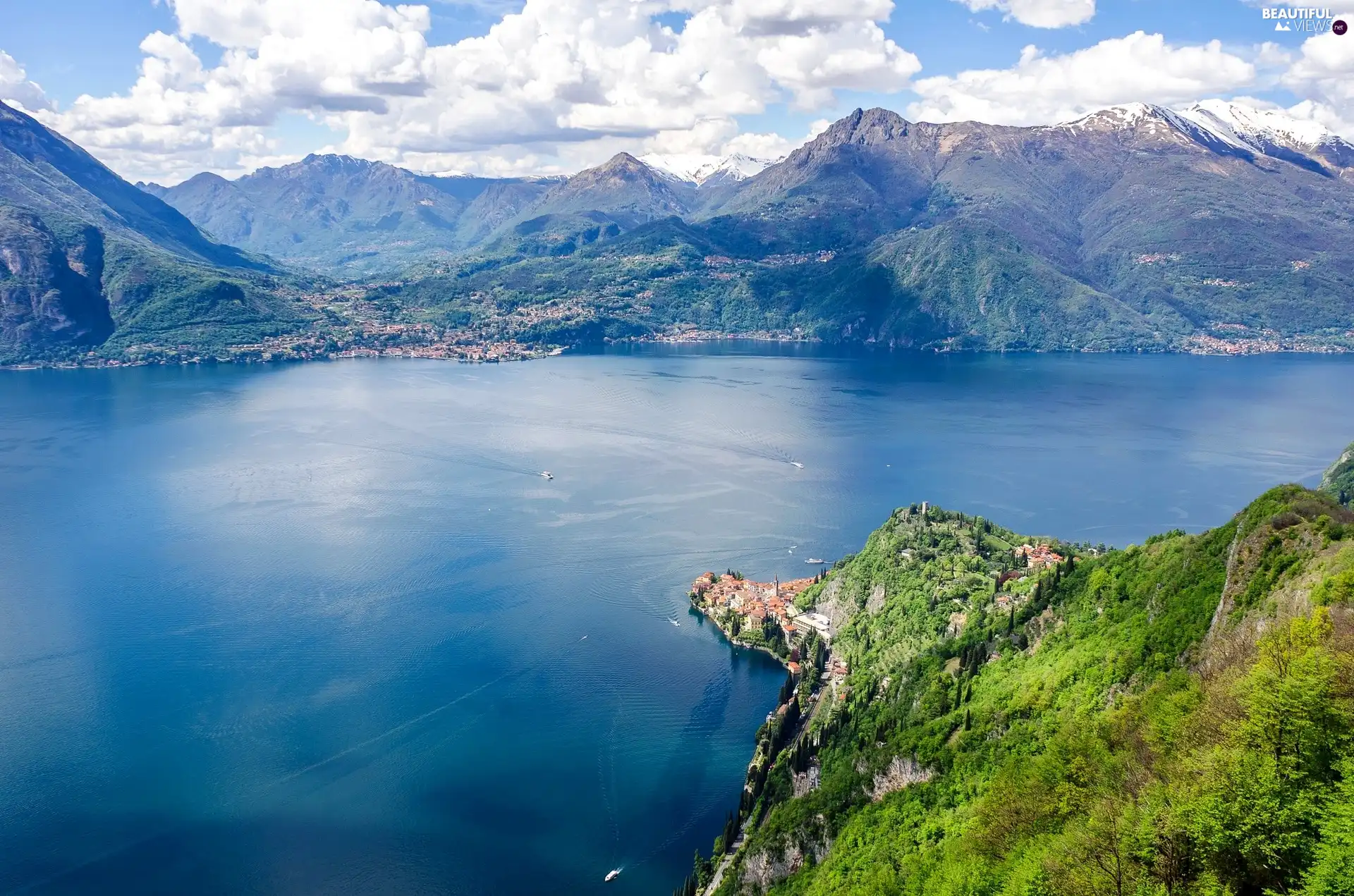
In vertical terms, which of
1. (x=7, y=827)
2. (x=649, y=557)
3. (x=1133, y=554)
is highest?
(x=1133, y=554)

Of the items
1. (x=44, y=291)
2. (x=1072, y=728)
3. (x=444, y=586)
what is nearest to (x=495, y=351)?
(x=44, y=291)

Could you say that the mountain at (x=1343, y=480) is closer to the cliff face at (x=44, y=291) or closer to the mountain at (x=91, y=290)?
the mountain at (x=91, y=290)

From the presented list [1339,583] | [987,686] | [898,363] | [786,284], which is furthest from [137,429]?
[786,284]

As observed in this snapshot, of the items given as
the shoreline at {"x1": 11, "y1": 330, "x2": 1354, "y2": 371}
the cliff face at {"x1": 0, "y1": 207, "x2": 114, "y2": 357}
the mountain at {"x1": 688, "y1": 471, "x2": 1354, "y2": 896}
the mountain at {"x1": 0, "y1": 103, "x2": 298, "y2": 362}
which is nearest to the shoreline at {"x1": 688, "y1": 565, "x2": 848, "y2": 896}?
the mountain at {"x1": 688, "y1": 471, "x2": 1354, "y2": 896}

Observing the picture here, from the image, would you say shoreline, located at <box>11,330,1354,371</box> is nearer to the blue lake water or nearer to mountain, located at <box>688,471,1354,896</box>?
the blue lake water

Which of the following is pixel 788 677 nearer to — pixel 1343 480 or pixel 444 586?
pixel 444 586

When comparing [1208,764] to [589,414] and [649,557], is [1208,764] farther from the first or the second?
[589,414]

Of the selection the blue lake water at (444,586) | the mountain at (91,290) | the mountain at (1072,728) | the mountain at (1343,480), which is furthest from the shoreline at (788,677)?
the mountain at (91,290)
